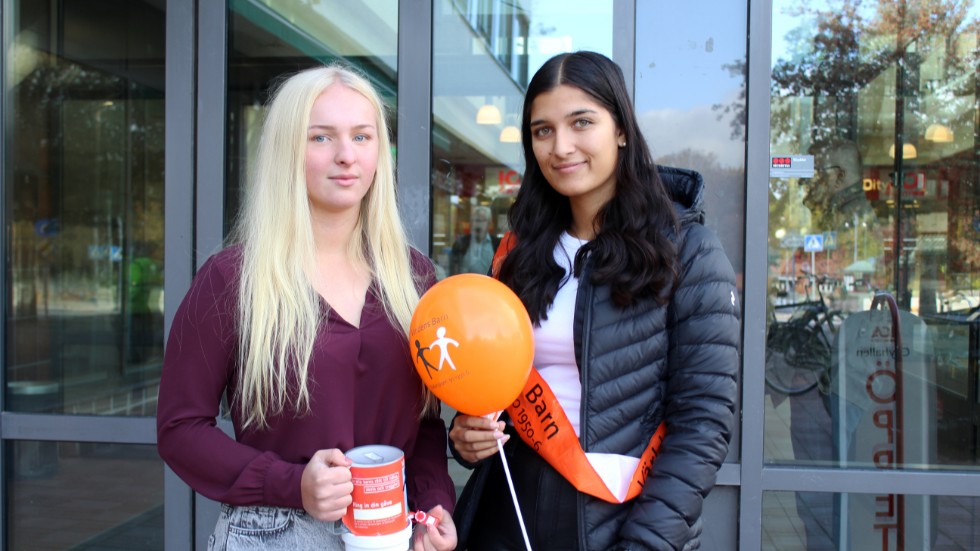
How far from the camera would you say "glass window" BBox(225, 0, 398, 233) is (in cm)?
325

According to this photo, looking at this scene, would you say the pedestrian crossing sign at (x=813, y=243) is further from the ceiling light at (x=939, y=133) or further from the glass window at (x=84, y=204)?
the glass window at (x=84, y=204)

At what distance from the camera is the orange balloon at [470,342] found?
146 centimetres

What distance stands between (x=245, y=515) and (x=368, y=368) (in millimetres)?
407

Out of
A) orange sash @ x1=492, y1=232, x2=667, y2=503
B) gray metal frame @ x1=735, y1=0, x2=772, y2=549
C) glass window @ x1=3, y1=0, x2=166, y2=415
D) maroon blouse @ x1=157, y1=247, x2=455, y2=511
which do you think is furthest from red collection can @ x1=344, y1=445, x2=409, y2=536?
glass window @ x1=3, y1=0, x2=166, y2=415

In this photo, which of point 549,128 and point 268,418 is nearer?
point 268,418

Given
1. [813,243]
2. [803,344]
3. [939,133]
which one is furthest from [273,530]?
[939,133]

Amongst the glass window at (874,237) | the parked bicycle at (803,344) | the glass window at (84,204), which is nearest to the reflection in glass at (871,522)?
the glass window at (874,237)

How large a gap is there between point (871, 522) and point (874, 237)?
1.63 m

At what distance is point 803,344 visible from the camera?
349 centimetres

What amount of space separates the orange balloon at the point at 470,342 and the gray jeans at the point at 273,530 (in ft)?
1.31

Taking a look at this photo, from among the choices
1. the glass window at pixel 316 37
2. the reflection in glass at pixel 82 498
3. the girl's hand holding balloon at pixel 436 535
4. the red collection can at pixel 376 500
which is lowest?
the reflection in glass at pixel 82 498

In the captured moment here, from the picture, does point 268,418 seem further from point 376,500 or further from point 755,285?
point 755,285

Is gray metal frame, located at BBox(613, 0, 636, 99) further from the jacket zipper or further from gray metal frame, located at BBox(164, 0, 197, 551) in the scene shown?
gray metal frame, located at BBox(164, 0, 197, 551)

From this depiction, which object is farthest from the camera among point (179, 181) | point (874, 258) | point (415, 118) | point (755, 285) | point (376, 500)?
point (874, 258)
